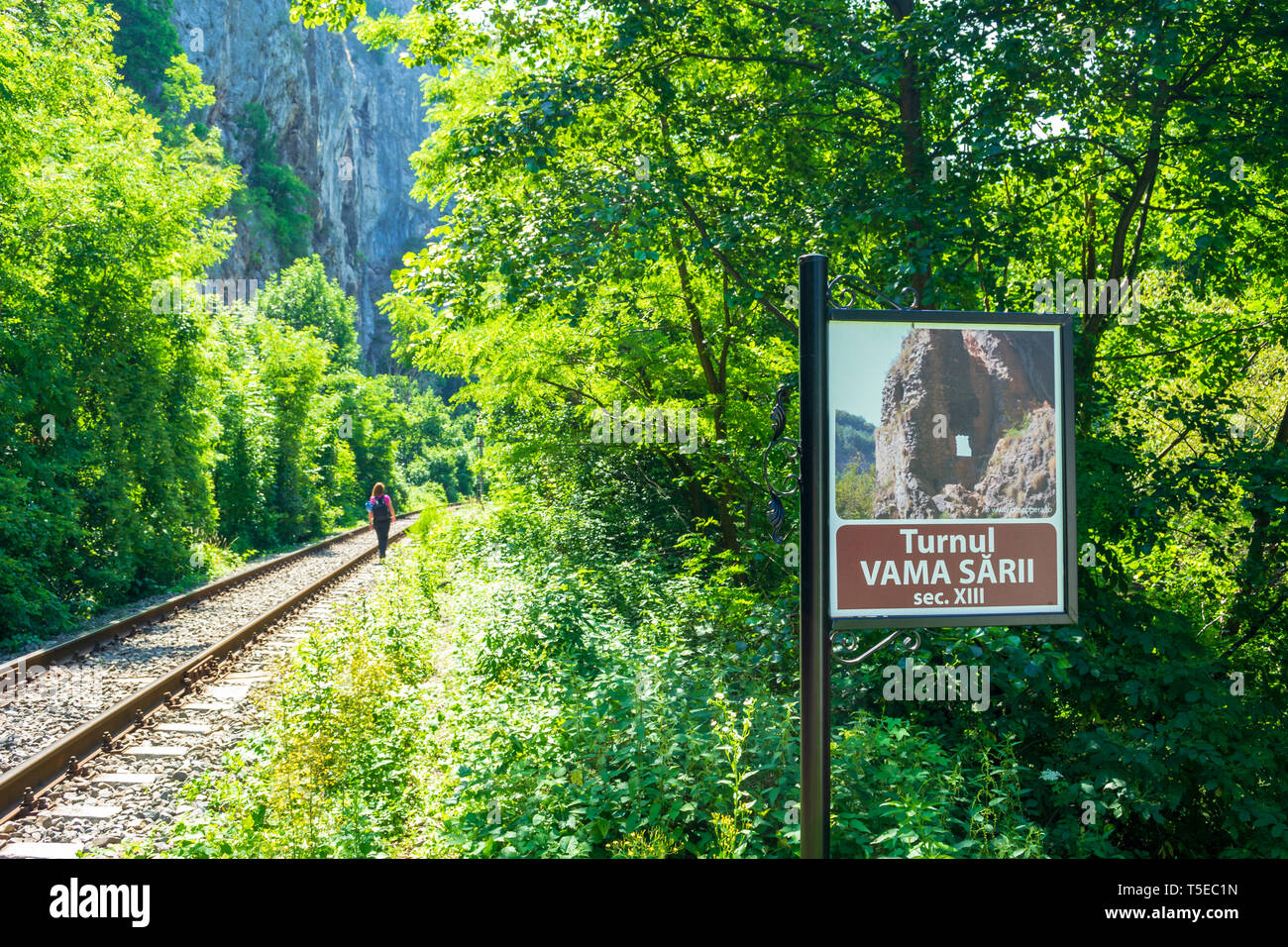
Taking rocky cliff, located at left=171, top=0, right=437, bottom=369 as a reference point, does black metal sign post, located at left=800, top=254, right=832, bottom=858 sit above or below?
below

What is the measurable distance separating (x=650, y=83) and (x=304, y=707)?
6.13 meters

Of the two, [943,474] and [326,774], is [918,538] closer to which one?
[943,474]

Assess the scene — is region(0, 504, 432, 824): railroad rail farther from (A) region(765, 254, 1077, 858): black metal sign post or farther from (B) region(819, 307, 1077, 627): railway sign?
(B) region(819, 307, 1077, 627): railway sign

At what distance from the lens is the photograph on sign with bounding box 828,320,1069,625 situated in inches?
117

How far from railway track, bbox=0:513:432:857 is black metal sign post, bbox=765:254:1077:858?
5417 millimetres

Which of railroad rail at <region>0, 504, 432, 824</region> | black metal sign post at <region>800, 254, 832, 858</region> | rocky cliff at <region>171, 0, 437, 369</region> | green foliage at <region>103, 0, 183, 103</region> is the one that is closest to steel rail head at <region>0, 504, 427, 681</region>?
railroad rail at <region>0, 504, 432, 824</region>

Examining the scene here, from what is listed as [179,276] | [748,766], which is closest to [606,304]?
[748,766]

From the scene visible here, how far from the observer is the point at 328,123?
7781 centimetres

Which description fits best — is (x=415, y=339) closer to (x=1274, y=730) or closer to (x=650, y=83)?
(x=650, y=83)

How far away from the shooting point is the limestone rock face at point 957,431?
2998mm

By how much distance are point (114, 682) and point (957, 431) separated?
961cm

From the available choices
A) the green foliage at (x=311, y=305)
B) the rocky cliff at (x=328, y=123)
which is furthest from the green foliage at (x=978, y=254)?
the green foliage at (x=311, y=305)

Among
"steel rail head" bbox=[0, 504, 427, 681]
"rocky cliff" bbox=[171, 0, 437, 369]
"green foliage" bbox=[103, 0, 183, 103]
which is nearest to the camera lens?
"steel rail head" bbox=[0, 504, 427, 681]

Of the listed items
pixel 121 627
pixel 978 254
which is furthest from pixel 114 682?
pixel 978 254
